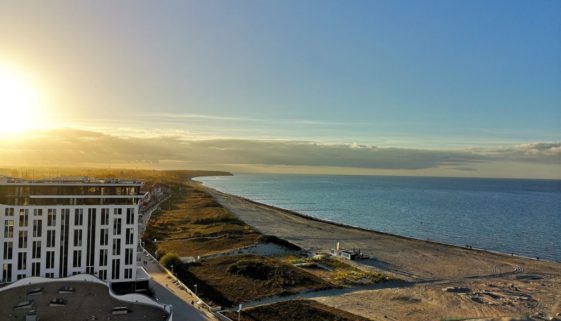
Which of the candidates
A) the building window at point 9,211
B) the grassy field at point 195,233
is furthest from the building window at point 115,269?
the grassy field at point 195,233

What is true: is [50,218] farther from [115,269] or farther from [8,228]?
[115,269]

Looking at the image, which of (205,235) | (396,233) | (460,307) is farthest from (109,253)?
(396,233)

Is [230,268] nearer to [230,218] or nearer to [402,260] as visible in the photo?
[402,260]

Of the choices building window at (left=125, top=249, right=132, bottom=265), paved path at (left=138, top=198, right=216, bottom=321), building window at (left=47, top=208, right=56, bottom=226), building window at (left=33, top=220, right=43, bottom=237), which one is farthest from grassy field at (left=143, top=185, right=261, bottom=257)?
building window at (left=33, top=220, right=43, bottom=237)

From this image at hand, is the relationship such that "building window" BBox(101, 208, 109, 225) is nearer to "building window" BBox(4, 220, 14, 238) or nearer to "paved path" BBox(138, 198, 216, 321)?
"building window" BBox(4, 220, 14, 238)

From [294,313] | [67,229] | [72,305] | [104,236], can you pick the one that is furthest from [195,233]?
[72,305]

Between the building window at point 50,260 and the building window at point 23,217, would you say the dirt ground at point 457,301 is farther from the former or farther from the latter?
the building window at point 23,217
